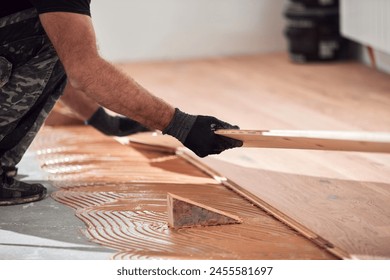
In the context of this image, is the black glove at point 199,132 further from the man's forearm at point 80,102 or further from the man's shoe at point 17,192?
the man's forearm at point 80,102

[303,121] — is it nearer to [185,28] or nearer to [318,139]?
[318,139]

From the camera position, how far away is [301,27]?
217 inches

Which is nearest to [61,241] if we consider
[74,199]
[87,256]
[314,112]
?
[87,256]

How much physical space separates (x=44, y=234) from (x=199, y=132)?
53cm

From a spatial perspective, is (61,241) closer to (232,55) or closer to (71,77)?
(71,77)

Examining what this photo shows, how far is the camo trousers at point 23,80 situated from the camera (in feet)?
8.60

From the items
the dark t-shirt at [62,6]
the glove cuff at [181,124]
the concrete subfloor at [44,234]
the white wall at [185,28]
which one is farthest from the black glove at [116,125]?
the white wall at [185,28]

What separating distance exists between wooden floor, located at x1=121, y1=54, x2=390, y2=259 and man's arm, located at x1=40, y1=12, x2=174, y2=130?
555mm

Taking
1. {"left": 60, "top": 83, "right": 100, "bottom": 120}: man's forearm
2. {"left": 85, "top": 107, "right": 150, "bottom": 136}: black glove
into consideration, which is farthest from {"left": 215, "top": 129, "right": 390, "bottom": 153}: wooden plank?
{"left": 60, "top": 83, "right": 100, "bottom": 120}: man's forearm

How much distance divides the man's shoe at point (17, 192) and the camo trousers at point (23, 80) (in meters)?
0.06

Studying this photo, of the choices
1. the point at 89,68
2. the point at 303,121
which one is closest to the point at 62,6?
the point at 89,68

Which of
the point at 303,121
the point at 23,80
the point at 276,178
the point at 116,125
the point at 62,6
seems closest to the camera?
the point at 62,6

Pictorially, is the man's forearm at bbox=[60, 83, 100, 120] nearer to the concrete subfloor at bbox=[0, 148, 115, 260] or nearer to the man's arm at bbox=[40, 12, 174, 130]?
the concrete subfloor at bbox=[0, 148, 115, 260]

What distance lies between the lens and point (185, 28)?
19.4 ft
